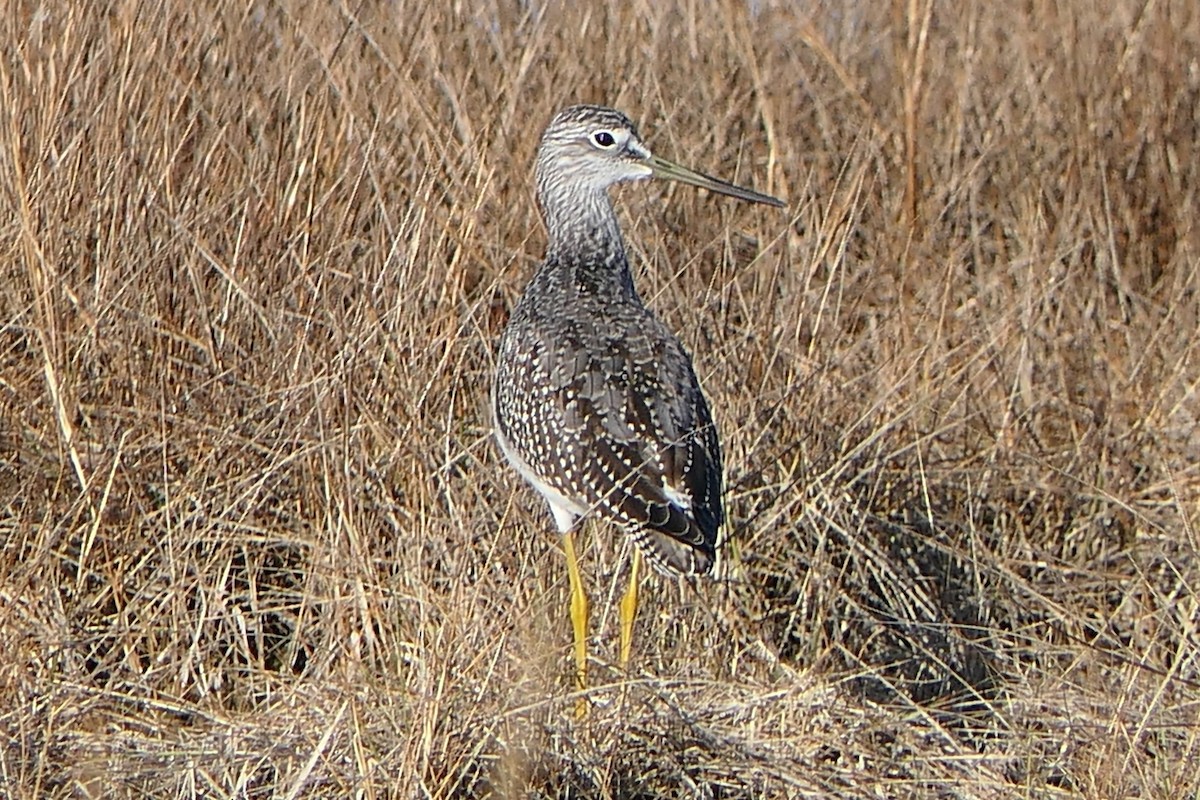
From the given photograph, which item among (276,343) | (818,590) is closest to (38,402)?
(276,343)

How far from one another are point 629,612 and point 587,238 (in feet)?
3.61

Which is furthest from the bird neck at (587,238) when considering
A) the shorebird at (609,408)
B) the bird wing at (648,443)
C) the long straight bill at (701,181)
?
the bird wing at (648,443)

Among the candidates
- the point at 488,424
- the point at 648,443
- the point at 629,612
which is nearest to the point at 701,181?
the point at 488,424

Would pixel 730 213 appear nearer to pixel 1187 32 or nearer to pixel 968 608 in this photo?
pixel 968 608

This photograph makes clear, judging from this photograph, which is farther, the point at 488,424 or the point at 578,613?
the point at 488,424

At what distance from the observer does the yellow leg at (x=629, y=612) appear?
458 centimetres

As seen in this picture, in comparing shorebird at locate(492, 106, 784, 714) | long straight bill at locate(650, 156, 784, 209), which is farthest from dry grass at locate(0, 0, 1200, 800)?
long straight bill at locate(650, 156, 784, 209)

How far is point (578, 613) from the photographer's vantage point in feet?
15.4

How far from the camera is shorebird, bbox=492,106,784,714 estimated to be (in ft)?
14.6

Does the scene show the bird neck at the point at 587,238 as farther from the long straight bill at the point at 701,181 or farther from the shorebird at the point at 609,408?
the long straight bill at the point at 701,181

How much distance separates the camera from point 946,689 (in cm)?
507

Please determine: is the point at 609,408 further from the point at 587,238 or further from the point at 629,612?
the point at 587,238

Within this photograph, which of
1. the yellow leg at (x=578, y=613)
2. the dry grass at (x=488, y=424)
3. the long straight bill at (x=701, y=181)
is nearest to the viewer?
the dry grass at (x=488, y=424)

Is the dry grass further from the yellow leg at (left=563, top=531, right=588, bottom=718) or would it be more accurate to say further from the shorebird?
the shorebird
